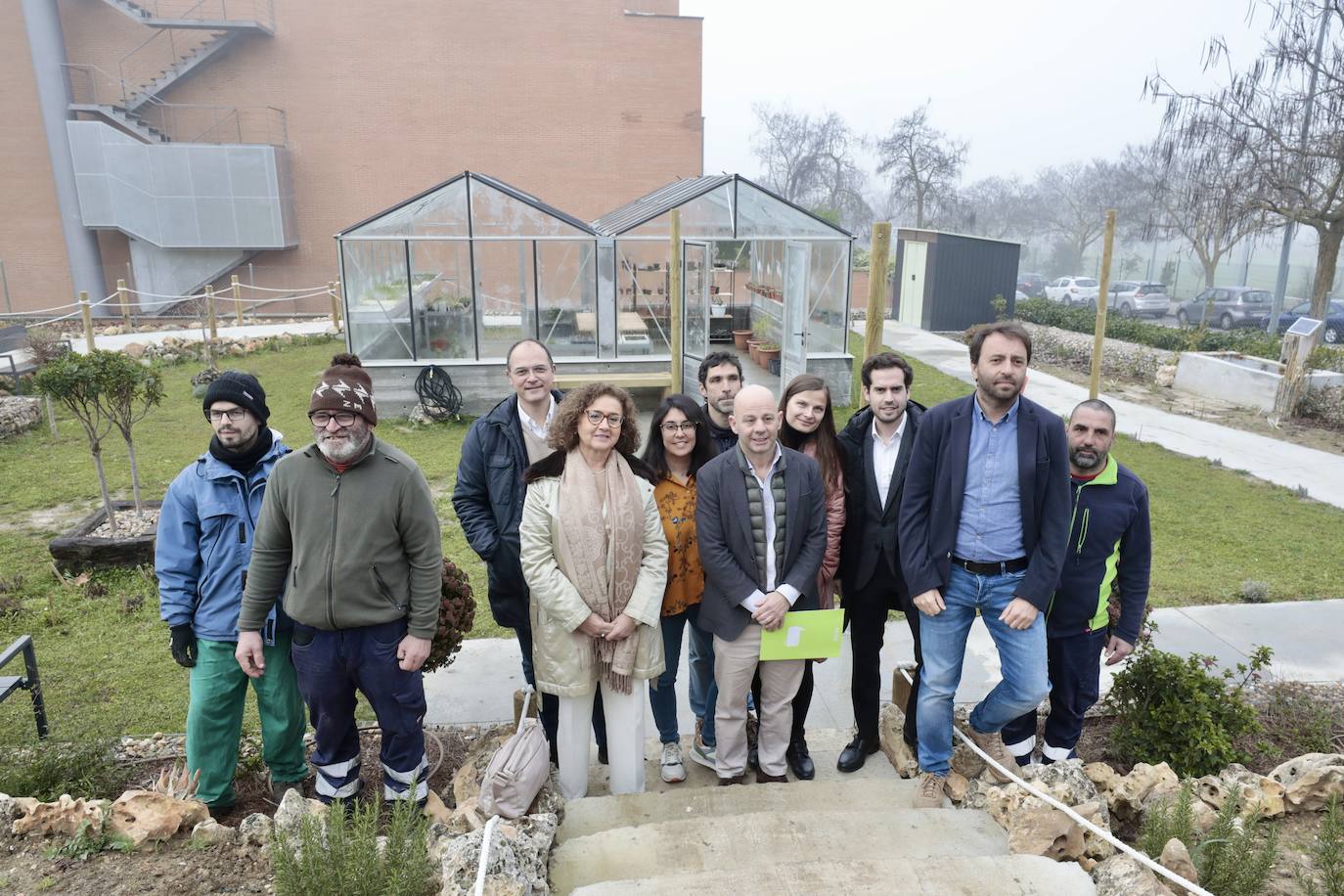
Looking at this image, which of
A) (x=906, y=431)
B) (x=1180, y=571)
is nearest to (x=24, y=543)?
(x=906, y=431)

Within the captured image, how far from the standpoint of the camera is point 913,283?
75.5ft

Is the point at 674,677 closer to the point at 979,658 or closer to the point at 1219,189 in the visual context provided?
the point at 979,658

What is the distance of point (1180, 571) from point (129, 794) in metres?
6.79

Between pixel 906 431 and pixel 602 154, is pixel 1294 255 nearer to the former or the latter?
pixel 602 154

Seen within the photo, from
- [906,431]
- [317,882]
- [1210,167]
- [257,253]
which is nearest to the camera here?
[317,882]

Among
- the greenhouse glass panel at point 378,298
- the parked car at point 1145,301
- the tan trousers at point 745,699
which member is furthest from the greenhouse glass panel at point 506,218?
the parked car at point 1145,301

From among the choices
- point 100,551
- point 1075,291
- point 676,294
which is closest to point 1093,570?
point 676,294

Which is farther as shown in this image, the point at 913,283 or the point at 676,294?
the point at 913,283

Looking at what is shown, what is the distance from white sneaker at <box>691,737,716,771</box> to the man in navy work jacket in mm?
881

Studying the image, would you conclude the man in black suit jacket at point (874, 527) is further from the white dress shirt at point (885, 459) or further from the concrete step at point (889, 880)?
the concrete step at point (889, 880)

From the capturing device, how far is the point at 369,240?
11453 millimetres

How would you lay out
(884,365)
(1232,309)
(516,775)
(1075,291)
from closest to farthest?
(516,775)
(884,365)
(1232,309)
(1075,291)

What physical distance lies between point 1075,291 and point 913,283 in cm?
995

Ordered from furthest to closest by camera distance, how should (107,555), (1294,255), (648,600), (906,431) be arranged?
(1294,255) → (107,555) → (906,431) → (648,600)
